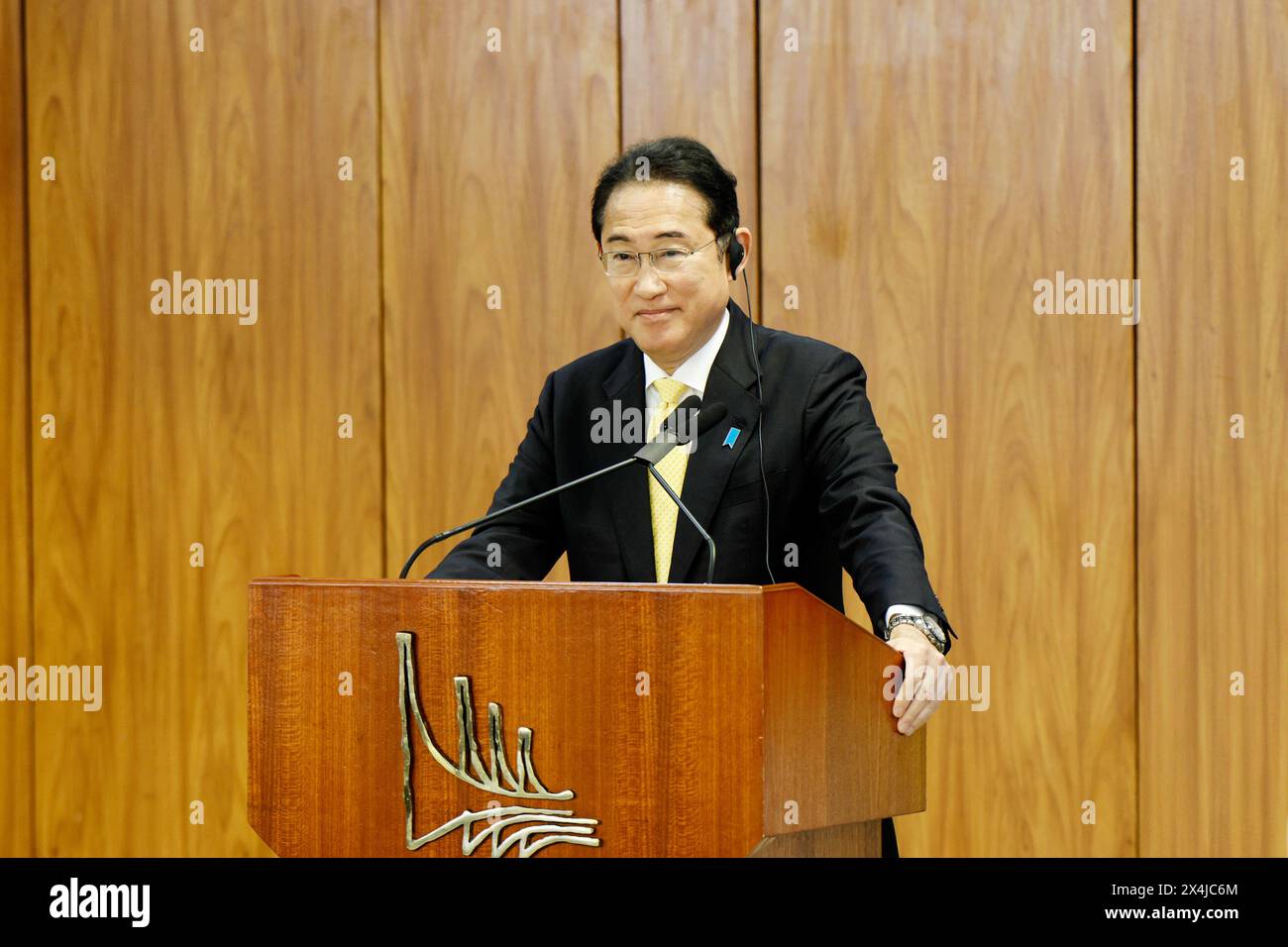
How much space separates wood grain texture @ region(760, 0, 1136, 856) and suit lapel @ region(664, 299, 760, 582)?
1.28 m

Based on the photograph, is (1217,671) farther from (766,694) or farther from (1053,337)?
(766,694)

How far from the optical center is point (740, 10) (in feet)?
10.5

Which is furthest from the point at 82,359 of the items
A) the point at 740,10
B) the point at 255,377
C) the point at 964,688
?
the point at 964,688

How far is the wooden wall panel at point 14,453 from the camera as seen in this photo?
334 centimetres

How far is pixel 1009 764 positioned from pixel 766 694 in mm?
2161

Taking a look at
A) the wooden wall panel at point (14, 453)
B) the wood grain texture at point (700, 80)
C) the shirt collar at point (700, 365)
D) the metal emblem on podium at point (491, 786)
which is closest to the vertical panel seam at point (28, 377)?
the wooden wall panel at point (14, 453)

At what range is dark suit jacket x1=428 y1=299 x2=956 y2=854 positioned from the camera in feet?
6.01

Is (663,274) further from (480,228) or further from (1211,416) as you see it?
(1211,416)

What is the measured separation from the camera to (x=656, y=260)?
1931 mm

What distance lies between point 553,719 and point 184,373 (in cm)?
243

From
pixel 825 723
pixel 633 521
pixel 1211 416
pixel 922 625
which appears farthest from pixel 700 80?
pixel 825 723

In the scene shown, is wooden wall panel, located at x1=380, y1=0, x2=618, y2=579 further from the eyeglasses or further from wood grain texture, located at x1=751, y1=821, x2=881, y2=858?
wood grain texture, located at x1=751, y1=821, x2=881, y2=858

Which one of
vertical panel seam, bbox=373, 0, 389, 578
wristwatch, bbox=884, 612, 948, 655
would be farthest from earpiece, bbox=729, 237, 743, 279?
vertical panel seam, bbox=373, 0, 389, 578

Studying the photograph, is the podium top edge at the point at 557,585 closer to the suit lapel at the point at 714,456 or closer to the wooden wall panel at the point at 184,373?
the suit lapel at the point at 714,456
